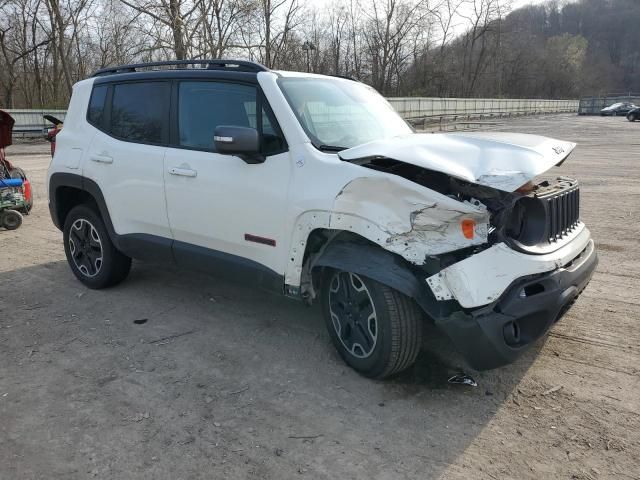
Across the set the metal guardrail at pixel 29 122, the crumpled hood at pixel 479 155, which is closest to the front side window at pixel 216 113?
the crumpled hood at pixel 479 155

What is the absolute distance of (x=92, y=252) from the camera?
200 inches

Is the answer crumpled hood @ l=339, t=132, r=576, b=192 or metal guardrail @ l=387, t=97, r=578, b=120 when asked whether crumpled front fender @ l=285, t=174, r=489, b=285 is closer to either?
crumpled hood @ l=339, t=132, r=576, b=192

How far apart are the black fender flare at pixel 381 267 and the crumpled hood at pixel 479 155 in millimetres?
A: 549

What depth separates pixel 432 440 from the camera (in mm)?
2768

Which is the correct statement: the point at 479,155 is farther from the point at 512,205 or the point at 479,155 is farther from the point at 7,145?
the point at 7,145

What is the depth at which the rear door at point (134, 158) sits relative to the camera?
4277 millimetres

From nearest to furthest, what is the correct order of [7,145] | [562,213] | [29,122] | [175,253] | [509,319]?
[509,319] < [562,213] < [175,253] < [7,145] < [29,122]

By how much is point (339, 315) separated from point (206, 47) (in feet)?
75.9

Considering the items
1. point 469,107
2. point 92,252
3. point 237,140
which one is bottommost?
point 92,252

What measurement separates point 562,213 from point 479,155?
0.75 m

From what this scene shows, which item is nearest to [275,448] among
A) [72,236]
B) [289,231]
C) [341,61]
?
[289,231]

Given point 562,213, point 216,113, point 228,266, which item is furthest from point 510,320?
point 216,113

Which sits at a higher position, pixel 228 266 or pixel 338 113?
pixel 338 113

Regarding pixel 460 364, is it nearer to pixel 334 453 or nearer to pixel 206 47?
pixel 334 453
